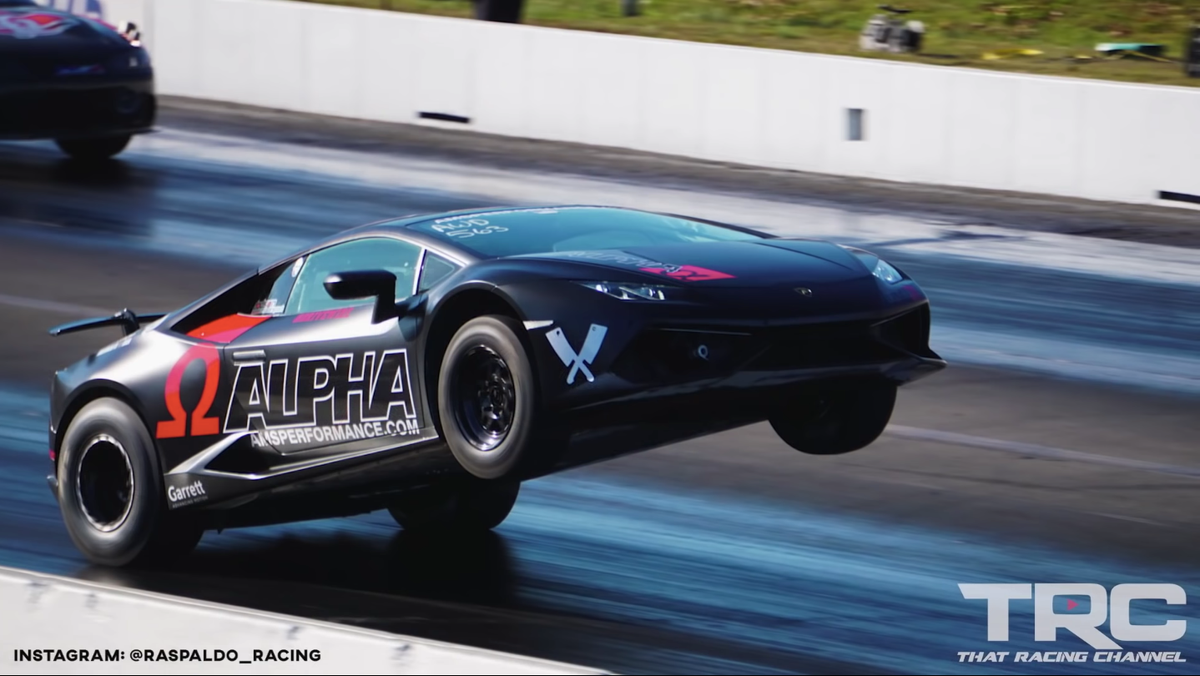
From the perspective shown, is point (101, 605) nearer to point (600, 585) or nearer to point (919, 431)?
point (600, 585)

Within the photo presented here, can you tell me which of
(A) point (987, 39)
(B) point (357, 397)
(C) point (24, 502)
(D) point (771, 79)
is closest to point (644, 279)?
(B) point (357, 397)

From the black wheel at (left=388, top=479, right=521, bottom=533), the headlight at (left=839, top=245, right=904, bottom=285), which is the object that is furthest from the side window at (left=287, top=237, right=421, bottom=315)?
the headlight at (left=839, top=245, right=904, bottom=285)

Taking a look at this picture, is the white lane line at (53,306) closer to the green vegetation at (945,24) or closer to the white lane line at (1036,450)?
the white lane line at (1036,450)

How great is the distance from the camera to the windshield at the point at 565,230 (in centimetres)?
663

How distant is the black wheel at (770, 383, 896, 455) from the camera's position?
267 inches

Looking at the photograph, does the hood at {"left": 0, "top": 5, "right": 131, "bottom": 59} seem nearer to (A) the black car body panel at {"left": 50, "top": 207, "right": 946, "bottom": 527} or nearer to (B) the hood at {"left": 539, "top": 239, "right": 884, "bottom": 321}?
(A) the black car body panel at {"left": 50, "top": 207, "right": 946, "bottom": 527}

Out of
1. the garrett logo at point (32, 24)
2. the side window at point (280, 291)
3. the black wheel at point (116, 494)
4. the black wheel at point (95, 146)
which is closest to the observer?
the side window at point (280, 291)

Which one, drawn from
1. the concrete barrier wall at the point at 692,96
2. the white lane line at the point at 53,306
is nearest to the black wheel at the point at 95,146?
the concrete barrier wall at the point at 692,96

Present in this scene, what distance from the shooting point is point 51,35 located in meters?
17.1

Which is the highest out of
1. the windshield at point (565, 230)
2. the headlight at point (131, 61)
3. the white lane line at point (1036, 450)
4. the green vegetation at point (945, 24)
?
the windshield at point (565, 230)

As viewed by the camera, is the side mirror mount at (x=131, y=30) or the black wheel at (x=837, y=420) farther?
the side mirror mount at (x=131, y=30)

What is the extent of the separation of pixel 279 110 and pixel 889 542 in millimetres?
15638

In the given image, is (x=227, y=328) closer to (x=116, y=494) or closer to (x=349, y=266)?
(x=349, y=266)

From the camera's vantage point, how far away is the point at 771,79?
1808 centimetres
